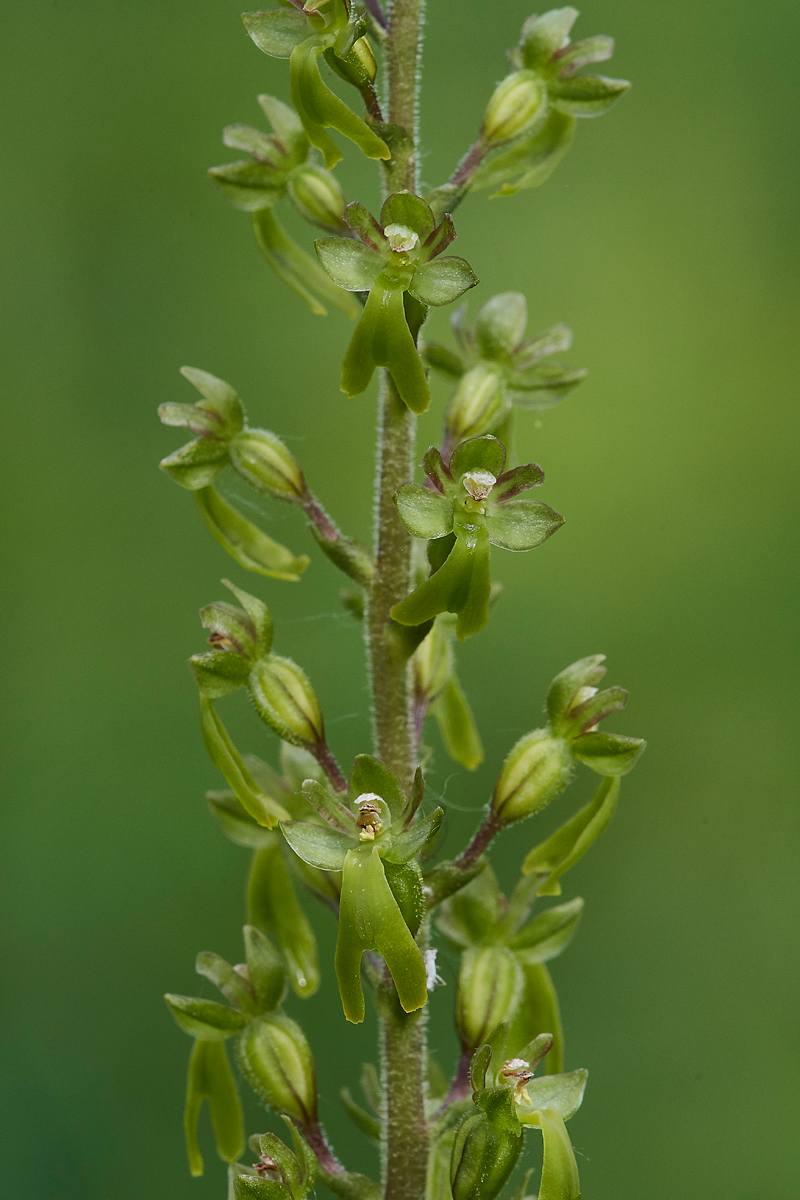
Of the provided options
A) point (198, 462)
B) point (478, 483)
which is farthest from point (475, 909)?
point (198, 462)

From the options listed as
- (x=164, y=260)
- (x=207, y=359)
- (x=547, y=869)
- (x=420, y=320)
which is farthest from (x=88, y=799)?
(x=420, y=320)

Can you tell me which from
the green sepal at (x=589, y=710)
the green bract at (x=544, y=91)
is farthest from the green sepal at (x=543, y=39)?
the green sepal at (x=589, y=710)

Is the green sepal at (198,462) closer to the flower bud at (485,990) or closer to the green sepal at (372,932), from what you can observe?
the green sepal at (372,932)

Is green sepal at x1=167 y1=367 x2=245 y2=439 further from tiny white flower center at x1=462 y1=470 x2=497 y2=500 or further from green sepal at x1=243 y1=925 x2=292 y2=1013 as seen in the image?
green sepal at x1=243 y1=925 x2=292 y2=1013

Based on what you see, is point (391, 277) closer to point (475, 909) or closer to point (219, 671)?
point (219, 671)

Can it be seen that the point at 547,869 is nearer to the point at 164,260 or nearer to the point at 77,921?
the point at 77,921

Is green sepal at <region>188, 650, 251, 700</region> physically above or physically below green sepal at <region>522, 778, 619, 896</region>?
above

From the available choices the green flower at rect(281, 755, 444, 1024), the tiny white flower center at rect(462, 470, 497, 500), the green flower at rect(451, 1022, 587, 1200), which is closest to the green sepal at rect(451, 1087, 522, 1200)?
the green flower at rect(451, 1022, 587, 1200)
